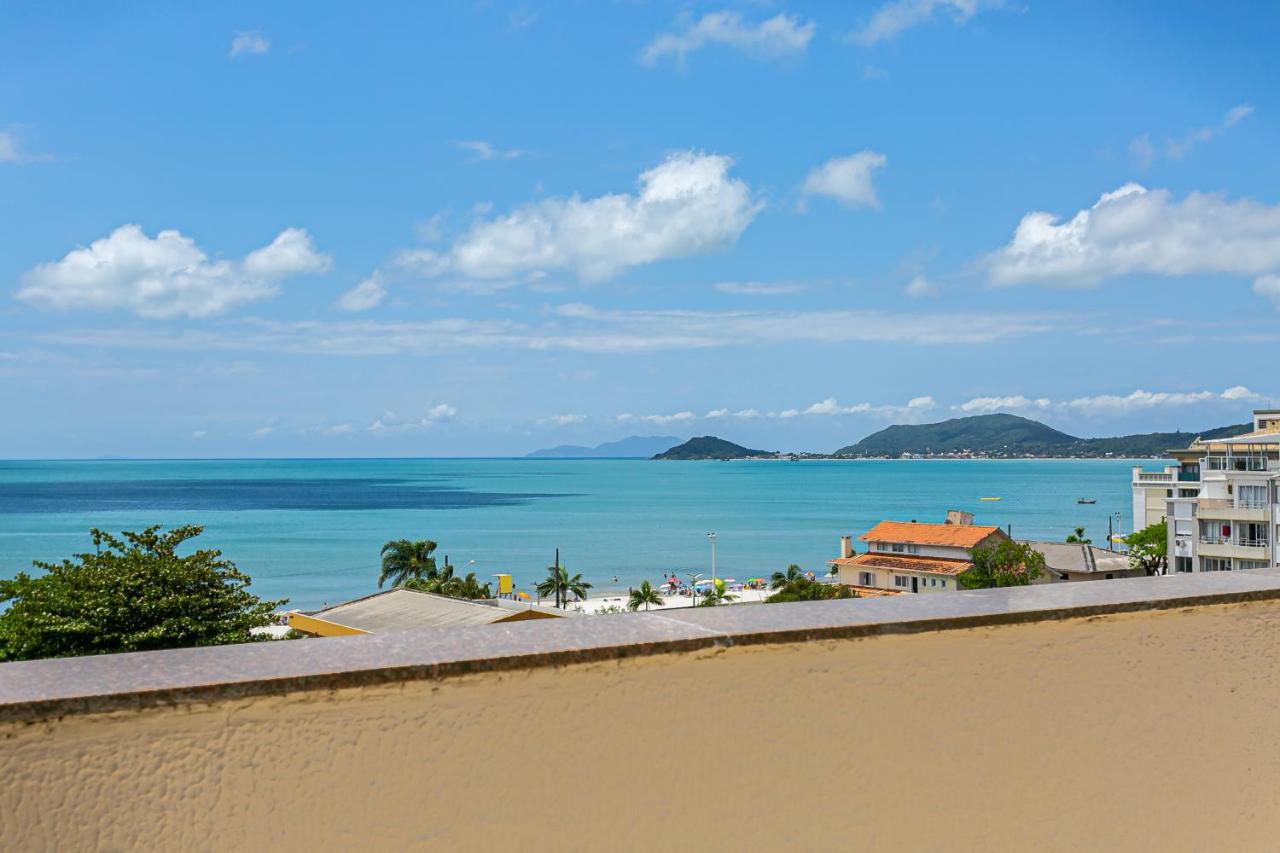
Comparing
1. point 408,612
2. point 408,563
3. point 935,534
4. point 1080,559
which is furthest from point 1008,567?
point 408,563

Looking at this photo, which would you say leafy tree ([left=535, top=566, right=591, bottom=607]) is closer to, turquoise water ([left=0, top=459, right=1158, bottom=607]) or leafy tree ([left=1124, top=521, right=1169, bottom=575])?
turquoise water ([left=0, top=459, right=1158, bottom=607])

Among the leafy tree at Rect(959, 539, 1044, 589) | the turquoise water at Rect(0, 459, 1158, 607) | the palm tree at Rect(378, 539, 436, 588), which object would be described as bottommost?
the turquoise water at Rect(0, 459, 1158, 607)

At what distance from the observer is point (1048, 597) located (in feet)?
6.71

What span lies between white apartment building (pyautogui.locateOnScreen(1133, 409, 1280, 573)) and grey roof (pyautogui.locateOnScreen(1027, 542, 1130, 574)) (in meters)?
5.78

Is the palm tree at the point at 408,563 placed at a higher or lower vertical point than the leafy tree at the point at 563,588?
higher

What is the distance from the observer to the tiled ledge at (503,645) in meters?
1.36

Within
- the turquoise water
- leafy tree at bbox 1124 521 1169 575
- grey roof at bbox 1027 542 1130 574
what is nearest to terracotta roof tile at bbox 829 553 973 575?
grey roof at bbox 1027 542 1130 574

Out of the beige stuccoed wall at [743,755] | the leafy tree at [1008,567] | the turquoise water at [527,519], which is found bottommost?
the turquoise water at [527,519]

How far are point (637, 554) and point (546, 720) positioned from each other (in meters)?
71.3

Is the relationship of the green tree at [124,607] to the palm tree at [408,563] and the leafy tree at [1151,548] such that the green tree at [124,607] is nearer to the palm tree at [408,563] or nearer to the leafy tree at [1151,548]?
the palm tree at [408,563]

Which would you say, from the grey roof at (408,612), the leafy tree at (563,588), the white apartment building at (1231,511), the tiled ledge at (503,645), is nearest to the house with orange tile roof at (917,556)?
the white apartment building at (1231,511)

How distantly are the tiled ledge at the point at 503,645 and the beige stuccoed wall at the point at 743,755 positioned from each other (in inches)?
1.1

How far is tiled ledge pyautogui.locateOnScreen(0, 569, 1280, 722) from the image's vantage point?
1.36m

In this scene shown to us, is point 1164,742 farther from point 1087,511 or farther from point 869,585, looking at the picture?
point 1087,511
